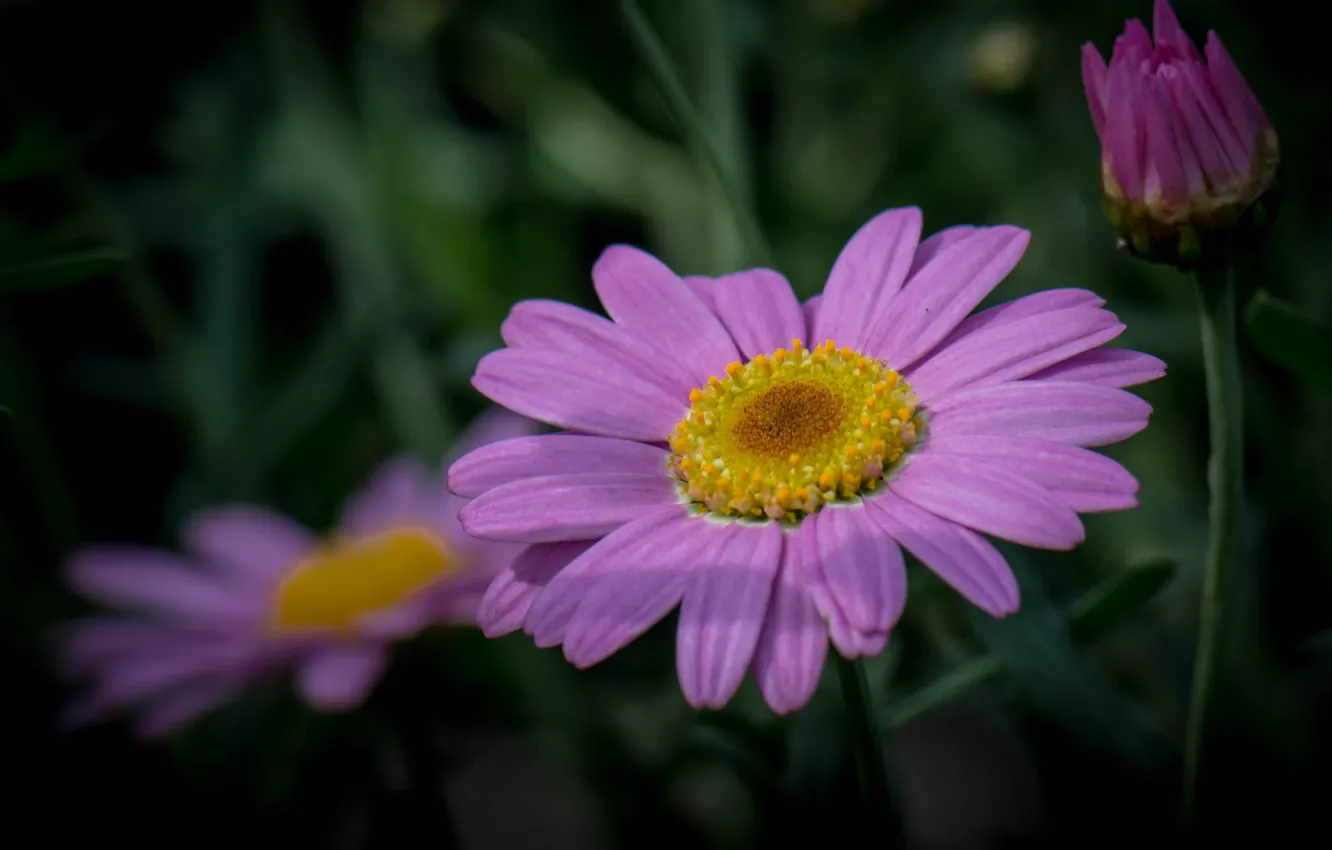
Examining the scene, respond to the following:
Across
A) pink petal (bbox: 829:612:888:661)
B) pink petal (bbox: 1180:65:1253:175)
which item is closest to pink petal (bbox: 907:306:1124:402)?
pink petal (bbox: 1180:65:1253:175)

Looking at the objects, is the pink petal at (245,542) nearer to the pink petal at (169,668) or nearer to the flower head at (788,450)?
the pink petal at (169,668)

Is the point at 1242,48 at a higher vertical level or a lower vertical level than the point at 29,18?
lower

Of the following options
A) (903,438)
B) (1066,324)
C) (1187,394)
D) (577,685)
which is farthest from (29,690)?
(1187,394)

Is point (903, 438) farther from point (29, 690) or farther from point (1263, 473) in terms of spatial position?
point (29, 690)

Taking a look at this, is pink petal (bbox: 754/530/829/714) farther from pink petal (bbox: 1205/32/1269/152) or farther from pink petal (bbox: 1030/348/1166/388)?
pink petal (bbox: 1205/32/1269/152)

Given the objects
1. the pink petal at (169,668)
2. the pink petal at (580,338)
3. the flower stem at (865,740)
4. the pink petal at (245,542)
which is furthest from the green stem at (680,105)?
the pink petal at (245,542)
